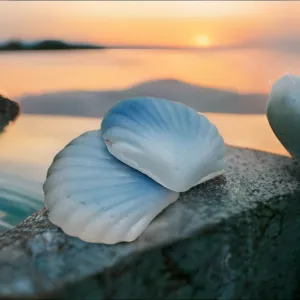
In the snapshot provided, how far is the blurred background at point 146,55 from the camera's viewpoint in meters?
0.94

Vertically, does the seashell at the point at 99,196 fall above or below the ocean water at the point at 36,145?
above

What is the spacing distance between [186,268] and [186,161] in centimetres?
12

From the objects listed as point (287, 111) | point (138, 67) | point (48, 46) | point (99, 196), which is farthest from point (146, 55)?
point (99, 196)

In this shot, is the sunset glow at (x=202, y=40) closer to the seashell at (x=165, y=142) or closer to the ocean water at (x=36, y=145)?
the ocean water at (x=36, y=145)

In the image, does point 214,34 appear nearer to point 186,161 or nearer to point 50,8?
point 50,8

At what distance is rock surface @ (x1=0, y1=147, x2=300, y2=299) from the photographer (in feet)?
1.48

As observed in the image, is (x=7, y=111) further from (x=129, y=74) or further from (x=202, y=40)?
(x=202, y=40)

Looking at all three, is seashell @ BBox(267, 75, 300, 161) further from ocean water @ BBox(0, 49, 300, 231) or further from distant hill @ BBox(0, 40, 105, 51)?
distant hill @ BBox(0, 40, 105, 51)

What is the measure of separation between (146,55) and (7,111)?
28 centimetres

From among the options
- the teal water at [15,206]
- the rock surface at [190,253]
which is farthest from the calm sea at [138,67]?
the rock surface at [190,253]

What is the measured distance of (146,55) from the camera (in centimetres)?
99

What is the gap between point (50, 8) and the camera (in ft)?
3.12

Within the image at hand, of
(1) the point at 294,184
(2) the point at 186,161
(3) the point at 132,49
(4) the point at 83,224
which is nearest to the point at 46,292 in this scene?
(4) the point at 83,224

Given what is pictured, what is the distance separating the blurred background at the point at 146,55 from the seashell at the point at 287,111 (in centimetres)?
22
